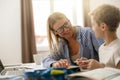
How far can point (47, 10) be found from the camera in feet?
14.7

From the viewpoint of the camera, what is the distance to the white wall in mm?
4051

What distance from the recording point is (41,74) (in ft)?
2.61

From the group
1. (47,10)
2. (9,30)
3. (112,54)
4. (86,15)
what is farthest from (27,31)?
(112,54)

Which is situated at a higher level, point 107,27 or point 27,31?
point 107,27

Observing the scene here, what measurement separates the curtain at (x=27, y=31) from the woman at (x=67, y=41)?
2.34 meters

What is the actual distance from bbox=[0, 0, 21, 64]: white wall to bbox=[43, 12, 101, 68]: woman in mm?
2485

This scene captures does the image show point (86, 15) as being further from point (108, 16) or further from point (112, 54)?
point (112, 54)

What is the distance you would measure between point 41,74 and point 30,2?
3345 millimetres

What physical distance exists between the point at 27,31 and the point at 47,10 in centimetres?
74

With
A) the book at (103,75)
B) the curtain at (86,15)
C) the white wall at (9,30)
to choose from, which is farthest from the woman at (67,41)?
the curtain at (86,15)

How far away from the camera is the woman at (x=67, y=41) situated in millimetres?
1601

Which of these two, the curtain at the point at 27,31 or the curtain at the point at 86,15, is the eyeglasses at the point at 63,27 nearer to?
the curtain at the point at 27,31

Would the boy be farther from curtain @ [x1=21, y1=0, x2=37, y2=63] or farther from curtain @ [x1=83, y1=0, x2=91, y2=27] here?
curtain @ [x1=83, y1=0, x2=91, y2=27]

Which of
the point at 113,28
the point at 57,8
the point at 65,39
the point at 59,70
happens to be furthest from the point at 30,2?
the point at 59,70
